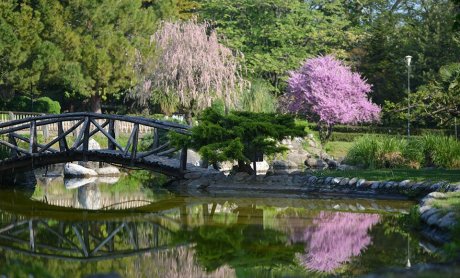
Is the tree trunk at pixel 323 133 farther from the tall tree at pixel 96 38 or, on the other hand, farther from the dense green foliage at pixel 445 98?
the tall tree at pixel 96 38

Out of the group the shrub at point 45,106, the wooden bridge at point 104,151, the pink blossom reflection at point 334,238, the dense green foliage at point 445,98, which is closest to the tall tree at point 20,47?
the shrub at point 45,106

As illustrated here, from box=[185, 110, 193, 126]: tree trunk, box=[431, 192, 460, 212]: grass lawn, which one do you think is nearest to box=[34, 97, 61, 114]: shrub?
box=[185, 110, 193, 126]: tree trunk

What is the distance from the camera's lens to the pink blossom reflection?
33.4ft

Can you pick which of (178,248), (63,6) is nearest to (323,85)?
(63,6)

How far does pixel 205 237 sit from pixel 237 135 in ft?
23.3

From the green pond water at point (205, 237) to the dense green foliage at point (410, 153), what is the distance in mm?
6508

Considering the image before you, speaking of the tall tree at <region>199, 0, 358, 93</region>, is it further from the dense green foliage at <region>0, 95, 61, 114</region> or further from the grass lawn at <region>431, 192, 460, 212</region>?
the grass lawn at <region>431, 192, 460, 212</region>

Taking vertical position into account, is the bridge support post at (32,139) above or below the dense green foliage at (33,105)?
below

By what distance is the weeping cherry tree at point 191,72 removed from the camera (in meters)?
36.5

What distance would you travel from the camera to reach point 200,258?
34.3 ft

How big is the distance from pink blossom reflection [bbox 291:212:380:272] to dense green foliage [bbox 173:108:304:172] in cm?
431

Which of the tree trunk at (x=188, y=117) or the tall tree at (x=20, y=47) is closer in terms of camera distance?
the tall tree at (x=20, y=47)

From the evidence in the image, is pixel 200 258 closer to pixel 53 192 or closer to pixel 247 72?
pixel 53 192

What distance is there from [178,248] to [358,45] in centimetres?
3851
